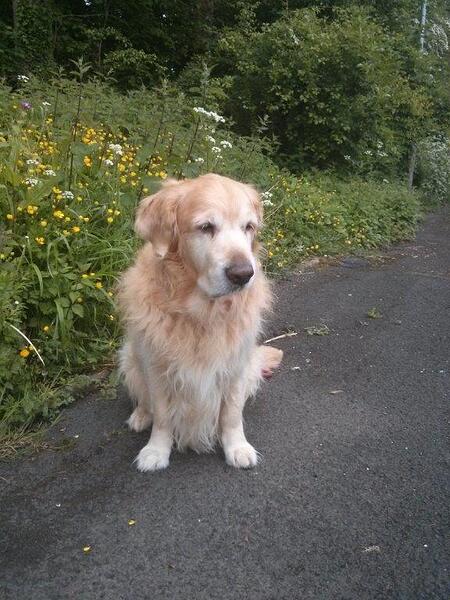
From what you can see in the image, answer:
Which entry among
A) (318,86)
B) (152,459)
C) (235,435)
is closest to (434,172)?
(318,86)

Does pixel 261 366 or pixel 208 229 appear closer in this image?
pixel 208 229

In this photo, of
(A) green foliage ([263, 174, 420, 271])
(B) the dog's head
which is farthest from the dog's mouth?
(A) green foliage ([263, 174, 420, 271])

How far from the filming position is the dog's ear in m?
2.53

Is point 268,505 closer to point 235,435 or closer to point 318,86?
point 235,435

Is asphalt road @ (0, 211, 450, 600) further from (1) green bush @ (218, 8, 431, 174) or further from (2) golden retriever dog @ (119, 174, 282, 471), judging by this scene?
(1) green bush @ (218, 8, 431, 174)

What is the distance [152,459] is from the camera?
2.66 meters

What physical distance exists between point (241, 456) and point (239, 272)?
3.38ft

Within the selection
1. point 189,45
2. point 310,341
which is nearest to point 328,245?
point 310,341

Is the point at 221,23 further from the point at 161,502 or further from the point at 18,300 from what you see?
the point at 161,502

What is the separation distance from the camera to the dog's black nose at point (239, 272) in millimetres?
2271

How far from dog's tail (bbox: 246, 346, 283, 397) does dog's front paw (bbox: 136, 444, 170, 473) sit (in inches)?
23.5

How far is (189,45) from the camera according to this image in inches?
495

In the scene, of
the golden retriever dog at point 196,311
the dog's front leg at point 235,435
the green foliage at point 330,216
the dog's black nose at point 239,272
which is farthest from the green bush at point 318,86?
the dog's black nose at point 239,272

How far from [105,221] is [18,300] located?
1.19 m
